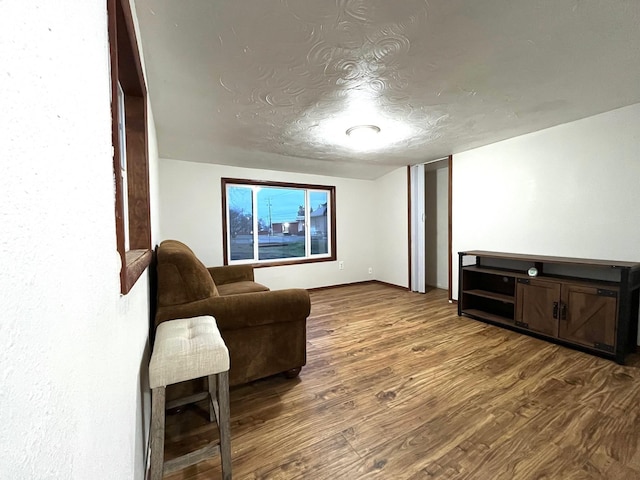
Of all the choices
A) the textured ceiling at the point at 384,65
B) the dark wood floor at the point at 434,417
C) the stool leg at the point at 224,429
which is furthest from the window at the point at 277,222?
the stool leg at the point at 224,429

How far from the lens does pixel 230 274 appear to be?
3.32m

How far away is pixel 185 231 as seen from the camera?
364 centimetres

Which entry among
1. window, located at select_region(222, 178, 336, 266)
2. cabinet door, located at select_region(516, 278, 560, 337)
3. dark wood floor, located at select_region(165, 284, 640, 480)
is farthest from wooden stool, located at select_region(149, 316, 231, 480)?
cabinet door, located at select_region(516, 278, 560, 337)

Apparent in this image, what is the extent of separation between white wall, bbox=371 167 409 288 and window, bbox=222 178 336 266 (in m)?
0.96

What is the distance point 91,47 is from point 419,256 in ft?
14.6

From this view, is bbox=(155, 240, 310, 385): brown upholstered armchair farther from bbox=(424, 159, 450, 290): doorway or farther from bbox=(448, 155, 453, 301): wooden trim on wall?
bbox=(424, 159, 450, 290): doorway

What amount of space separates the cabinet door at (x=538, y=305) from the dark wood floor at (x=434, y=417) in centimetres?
18

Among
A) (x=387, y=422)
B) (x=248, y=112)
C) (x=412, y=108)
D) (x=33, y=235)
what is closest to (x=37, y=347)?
(x=33, y=235)

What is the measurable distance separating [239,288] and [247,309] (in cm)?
120

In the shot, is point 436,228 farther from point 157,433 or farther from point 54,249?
point 54,249

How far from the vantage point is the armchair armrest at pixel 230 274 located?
3213 millimetres

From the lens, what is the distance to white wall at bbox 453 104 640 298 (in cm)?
240

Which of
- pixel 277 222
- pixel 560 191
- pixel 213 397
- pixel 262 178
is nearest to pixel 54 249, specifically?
pixel 213 397

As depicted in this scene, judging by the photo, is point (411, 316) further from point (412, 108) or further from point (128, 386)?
point (128, 386)
